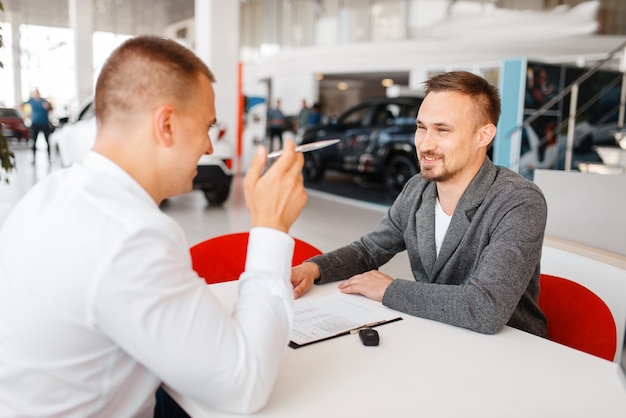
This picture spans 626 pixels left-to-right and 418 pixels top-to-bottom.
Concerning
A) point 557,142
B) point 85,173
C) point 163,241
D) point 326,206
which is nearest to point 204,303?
point 163,241

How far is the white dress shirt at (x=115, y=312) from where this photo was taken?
2.41 ft

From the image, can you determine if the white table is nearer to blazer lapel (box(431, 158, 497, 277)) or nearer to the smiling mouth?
blazer lapel (box(431, 158, 497, 277))

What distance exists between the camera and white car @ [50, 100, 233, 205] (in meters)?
6.16

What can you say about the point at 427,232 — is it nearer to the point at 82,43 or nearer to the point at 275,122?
the point at 275,122

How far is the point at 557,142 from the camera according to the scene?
754cm

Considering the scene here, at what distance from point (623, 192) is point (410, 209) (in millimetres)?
1059

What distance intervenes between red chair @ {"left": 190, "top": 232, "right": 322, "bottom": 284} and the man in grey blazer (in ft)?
1.31

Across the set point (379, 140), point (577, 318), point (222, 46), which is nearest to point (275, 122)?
point (222, 46)

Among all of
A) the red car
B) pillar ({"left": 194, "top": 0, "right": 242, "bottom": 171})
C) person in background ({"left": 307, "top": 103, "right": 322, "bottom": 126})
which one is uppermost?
pillar ({"left": 194, "top": 0, "right": 242, "bottom": 171})

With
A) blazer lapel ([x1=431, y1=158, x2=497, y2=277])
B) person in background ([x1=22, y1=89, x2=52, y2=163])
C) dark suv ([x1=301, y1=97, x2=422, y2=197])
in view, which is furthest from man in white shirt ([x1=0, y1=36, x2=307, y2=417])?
person in background ([x1=22, y1=89, x2=52, y2=163])

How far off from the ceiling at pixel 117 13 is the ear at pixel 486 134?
55.0ft

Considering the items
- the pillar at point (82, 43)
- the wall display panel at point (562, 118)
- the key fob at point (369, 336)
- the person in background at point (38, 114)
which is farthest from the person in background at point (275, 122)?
the key fob at point (369, 336)

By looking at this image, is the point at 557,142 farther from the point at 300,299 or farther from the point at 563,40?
the point at 300,299

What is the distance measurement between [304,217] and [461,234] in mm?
4901
